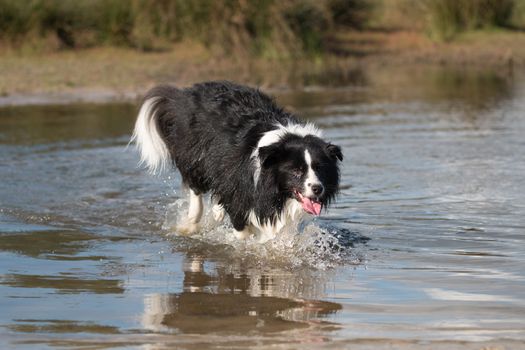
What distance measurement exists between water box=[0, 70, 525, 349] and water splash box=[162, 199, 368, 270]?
0.06ft

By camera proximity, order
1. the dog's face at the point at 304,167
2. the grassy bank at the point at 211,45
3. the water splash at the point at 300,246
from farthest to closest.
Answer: the grassy bank at the point at 211,45, the water splash at the point at 300,246, the dog's face at the point at 304,167

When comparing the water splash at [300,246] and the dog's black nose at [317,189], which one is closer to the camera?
the dog's black nose at [317,189]

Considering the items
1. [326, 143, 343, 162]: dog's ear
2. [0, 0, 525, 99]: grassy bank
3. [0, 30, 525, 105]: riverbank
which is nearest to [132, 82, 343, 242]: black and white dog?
[326, 143, 343, 162]: dog's ear

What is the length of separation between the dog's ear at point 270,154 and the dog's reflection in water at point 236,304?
85cm

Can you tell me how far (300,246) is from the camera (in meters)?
8.25

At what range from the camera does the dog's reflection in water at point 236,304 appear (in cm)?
610

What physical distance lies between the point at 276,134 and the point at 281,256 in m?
0.99

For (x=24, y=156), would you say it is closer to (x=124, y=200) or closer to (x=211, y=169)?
(x=124, y=200)

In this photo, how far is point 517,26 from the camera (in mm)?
27859

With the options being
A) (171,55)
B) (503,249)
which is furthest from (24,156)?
(171,55)

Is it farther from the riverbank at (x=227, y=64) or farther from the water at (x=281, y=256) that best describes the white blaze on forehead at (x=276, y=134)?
the riverbank at (x=227, y=64)

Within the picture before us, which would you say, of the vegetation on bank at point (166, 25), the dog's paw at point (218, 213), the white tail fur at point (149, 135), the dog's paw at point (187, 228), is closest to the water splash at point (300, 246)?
the dog's paw at point (187, 228)

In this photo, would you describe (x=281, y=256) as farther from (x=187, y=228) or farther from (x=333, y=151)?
(x=187, y=228)

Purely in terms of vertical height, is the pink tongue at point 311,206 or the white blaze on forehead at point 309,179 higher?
the white blaze on forehead at point 309,179
